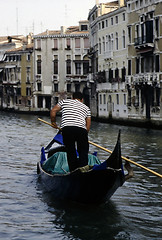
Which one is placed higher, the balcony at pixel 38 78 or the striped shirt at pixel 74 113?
the balcony at pixel 38 78

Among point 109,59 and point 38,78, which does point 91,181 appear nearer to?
point 109,59

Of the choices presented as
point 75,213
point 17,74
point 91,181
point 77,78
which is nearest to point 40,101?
point 77,78

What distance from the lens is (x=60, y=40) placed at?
4791 centimetres

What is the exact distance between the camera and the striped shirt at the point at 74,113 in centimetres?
750

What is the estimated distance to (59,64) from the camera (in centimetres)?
4812

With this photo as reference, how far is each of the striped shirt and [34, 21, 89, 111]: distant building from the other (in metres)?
38.7

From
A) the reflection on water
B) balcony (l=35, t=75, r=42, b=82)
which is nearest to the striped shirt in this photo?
the reflection on water

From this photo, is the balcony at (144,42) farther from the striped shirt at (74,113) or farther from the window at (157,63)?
the striped shirt at (74,113)

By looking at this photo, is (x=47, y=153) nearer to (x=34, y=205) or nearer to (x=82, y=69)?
(x=34, y=205)

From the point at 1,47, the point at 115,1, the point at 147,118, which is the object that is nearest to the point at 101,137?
the point at 147,118

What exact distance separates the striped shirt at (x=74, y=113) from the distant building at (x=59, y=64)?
38736 mm

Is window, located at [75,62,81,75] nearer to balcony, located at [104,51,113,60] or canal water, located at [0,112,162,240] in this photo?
balcony, located at [104,51,113,60]

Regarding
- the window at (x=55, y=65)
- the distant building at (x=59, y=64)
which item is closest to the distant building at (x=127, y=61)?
the distant building at (x=59, y=64)

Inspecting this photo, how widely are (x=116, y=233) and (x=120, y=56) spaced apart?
84.0 feet
